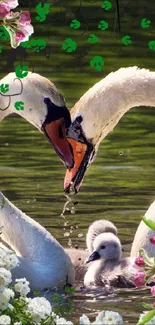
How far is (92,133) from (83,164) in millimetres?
303

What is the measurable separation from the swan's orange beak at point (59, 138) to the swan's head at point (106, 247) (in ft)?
2.35

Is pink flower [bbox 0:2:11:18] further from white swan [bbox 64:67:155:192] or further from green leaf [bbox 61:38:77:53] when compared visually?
white swan [bbox 64:67:155:192]

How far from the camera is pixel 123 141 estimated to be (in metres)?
15.8

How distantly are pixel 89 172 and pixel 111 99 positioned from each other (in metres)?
2.42

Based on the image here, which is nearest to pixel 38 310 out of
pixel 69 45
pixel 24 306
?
pixel 24 306

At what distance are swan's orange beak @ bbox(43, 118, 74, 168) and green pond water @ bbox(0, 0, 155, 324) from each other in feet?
2.94

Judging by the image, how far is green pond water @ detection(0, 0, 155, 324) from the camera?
12.1m

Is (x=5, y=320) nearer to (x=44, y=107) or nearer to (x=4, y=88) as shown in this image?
(x=4, y=88)

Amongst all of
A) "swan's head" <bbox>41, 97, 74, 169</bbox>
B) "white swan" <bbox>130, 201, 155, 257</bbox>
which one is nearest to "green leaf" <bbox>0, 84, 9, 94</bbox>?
"swan's head" <bbox>41, 97, 74, 169</bbox>

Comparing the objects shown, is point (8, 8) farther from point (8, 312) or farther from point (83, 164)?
point (83, 164)

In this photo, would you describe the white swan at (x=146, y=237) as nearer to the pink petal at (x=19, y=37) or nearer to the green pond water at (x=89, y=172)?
the green pond water at (x=89, y=172)

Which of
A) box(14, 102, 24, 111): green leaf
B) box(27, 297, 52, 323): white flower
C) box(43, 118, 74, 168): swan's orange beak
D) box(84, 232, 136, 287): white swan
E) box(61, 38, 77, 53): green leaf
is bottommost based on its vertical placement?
box(84, 232, 136, 287): white swan

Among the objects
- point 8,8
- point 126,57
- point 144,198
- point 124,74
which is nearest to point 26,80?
point 124,74

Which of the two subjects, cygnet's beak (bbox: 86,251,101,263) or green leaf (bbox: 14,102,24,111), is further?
cygnet's beak (bbox: 86,251,101,263)
